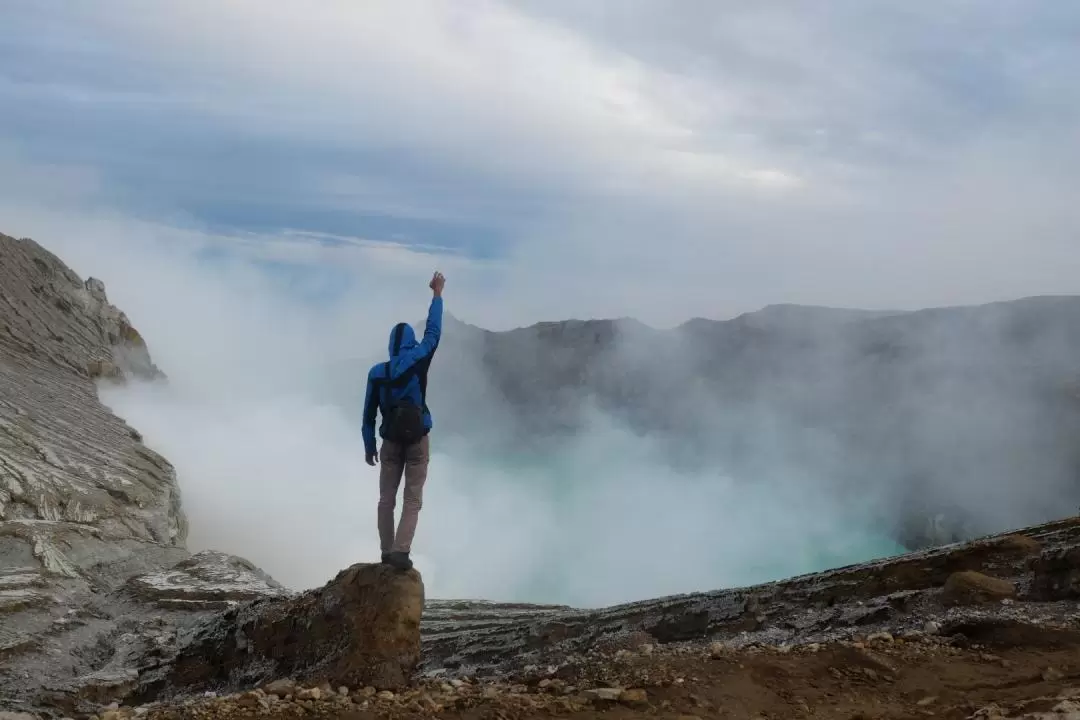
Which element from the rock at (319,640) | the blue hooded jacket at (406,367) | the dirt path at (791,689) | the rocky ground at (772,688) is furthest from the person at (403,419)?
the dirt path at (791,689)

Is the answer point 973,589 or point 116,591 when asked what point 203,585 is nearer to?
point 116,591

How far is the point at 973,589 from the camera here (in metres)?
9.14

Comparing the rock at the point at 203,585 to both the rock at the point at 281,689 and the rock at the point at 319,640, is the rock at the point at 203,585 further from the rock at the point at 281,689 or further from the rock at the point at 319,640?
the rock at the point at 281,689

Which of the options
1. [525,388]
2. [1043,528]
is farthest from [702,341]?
[1043,528]

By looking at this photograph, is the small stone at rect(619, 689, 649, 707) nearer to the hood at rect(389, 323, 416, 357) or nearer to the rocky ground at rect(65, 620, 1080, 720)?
the rocky ground at rect(65, 620, 1080, 720)

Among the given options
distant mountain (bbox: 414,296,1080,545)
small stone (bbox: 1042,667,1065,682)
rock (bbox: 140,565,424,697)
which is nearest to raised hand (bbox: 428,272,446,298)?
rock (bbox: 140,565,424,697)

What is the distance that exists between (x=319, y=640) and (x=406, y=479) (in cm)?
216

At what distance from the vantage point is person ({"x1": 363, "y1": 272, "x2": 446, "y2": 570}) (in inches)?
342

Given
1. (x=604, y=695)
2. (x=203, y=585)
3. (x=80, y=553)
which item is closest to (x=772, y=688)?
(x=604, y=695)

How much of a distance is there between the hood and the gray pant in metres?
0.99

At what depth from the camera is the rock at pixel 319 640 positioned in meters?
8.56

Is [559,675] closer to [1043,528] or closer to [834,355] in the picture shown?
[1043,528]

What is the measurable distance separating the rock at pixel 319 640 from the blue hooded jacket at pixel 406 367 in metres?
1.73

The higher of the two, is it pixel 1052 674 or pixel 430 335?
pixel 430 335
